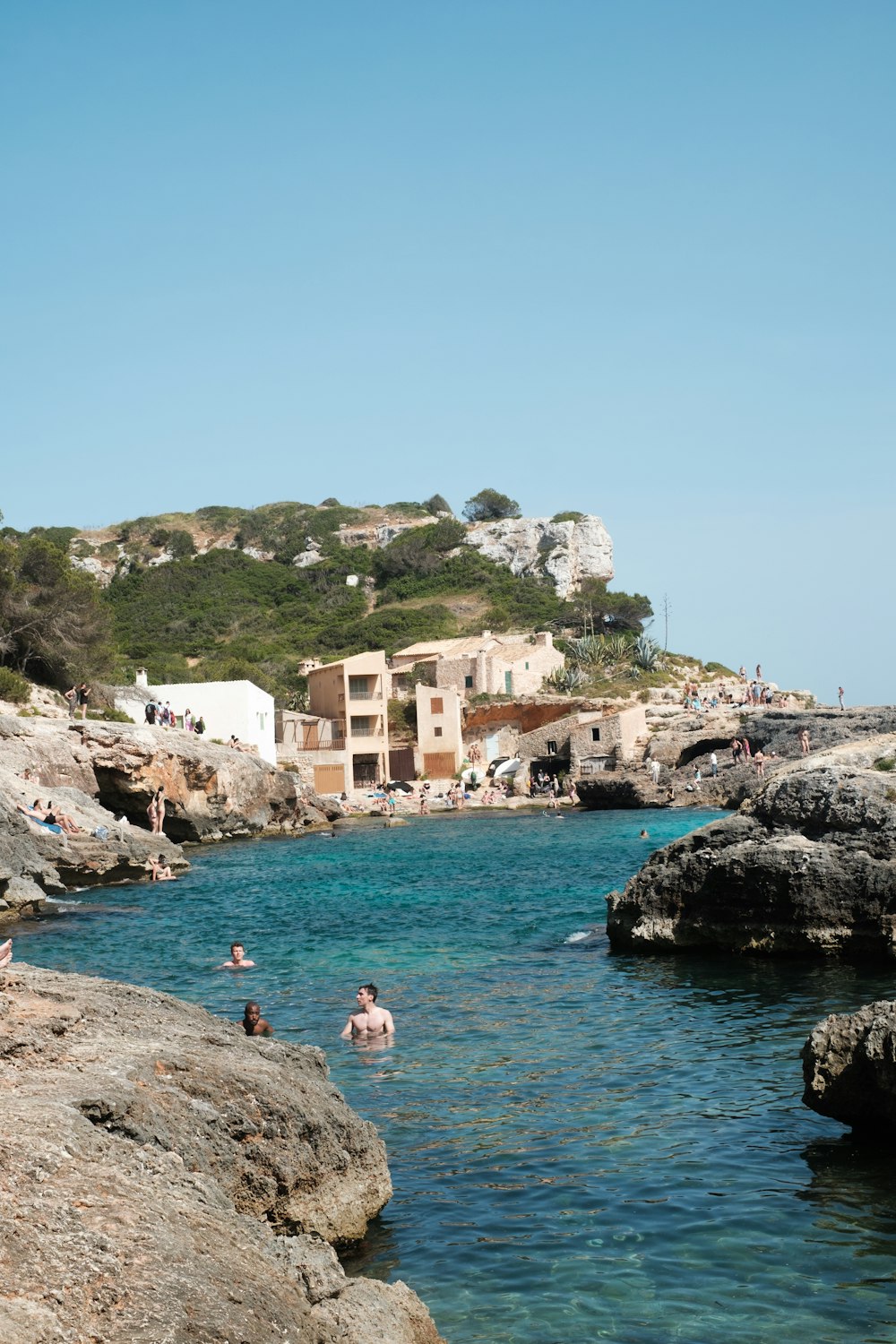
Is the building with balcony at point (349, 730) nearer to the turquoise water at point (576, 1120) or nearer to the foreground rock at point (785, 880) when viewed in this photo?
the turquoise water at point (576, 1120)

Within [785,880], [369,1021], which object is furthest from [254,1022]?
[785,880]

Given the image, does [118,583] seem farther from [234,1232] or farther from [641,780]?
[234,1232]

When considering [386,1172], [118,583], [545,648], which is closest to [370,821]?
[545,648]

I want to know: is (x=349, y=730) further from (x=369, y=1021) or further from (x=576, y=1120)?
(x=576, y=1120)

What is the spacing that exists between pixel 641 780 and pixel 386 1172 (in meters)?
51.5

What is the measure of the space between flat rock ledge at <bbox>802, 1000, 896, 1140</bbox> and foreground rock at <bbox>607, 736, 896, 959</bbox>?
6.54 meters

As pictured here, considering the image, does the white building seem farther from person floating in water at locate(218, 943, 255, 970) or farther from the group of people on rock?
person floating in water at locate(218, 943, 255, 970)

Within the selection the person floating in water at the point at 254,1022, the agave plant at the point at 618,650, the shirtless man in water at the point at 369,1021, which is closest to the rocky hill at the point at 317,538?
the agave plant at the point at 618,650

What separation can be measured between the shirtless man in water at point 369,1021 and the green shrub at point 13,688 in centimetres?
3255

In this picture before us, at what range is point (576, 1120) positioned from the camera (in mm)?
10203

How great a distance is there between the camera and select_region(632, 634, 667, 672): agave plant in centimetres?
8731

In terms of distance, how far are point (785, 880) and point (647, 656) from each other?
237 ft

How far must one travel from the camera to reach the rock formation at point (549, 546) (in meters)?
117

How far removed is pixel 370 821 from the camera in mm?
54375
